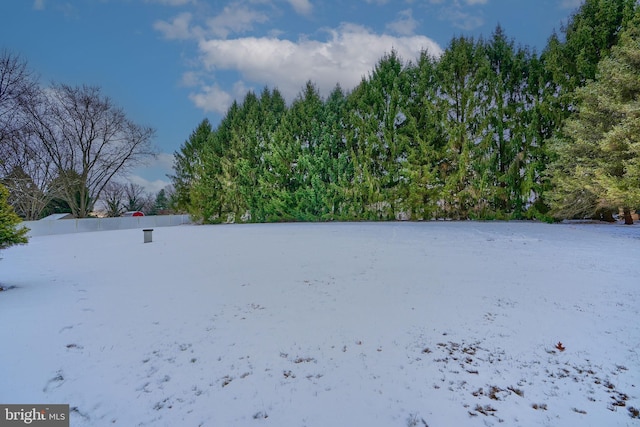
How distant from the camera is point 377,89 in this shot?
17.8 meters

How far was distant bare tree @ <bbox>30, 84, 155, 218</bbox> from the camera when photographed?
21.8 meters

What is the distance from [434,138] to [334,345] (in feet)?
49.0

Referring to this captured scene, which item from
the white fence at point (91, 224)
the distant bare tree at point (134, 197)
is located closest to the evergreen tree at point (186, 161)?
the white fence at point (91, 224)

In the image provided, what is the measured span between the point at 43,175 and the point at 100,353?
96.3 feet

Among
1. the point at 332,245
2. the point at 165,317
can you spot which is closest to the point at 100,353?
the point at 165,317

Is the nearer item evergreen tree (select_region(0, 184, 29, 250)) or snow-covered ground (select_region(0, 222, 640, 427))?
snow-covered ground (select_region(0, 222, 640, 427))

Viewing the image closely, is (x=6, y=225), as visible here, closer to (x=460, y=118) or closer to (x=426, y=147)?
(x=426, y=147)

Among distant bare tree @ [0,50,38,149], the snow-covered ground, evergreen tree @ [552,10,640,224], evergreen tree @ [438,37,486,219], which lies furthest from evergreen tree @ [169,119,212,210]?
evergreen tree @ [552,10,640,224]

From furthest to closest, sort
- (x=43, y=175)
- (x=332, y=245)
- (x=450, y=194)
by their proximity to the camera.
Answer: (x=43, y=175)
(x=450, y=194)
(x=332, y=245)

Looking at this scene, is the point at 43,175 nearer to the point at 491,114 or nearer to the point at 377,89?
the point at 377,89

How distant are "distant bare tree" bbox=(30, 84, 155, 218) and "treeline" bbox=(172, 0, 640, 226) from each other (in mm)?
9612

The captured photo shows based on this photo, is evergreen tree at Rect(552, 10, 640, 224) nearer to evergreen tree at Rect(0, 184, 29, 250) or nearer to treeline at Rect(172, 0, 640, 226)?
treeline at Rect(172, 0, 640, 226)

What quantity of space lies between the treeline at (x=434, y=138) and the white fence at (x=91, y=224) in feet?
26.1

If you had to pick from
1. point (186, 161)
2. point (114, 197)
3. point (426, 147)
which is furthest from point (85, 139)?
point (426, 147)
